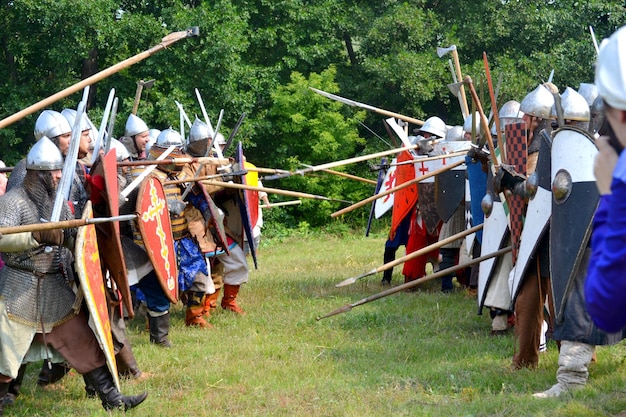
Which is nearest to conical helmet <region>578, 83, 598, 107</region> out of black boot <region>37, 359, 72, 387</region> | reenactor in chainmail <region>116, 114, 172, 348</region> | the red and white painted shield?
the red and white painted shield

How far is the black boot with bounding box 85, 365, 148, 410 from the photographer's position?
432 cm

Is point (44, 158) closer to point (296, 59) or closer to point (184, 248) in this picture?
point (184, 248)

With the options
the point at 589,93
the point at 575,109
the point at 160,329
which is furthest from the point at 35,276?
the point at 589,93

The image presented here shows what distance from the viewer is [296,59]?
690 inches

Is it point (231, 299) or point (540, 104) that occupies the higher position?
point (540, 104)

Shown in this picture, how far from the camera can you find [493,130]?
20.6ft

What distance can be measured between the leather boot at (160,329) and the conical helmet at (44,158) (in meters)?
2.02

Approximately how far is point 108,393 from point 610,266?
3.19 meters

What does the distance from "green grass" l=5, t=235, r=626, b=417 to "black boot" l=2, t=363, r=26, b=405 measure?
47 millimetres

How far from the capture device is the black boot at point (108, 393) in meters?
4.32

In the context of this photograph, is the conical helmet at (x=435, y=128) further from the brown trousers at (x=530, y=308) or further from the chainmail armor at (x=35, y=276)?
the chainmail armor at (x=35, y=276)

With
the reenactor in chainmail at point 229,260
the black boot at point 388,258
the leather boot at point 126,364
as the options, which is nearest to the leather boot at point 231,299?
the reenactor in chainmail at point 229,260

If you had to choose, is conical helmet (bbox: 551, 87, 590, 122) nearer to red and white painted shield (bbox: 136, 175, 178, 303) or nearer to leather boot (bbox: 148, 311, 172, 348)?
red and white painted shield (bbox: 136, 175, 178, 303)

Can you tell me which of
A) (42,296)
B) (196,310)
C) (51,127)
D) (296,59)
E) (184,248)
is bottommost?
(196,310)
